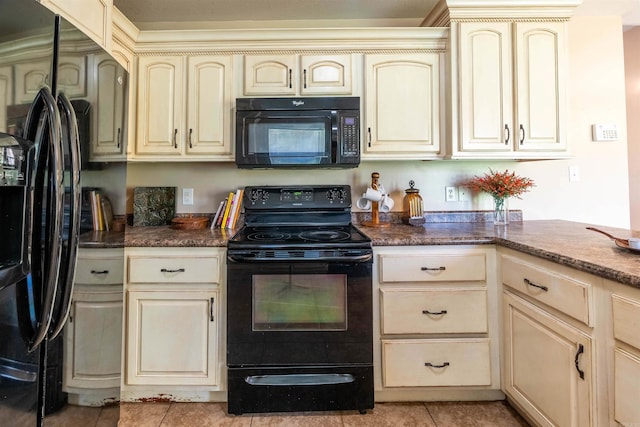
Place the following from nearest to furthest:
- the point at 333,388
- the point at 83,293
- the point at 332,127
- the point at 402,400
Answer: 1. the point at 83,293
2. the point at 333,388
3. the point at 402,400
4. the point at 332,127

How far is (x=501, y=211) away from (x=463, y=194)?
0.27 m

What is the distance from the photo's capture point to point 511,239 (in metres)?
1.58

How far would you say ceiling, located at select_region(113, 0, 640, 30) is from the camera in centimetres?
214

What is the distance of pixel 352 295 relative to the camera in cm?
161

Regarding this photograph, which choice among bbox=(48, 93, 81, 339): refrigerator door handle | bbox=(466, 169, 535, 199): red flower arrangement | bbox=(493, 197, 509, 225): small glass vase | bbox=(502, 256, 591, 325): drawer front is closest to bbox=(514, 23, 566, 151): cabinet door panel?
bbox=(466, 169, 535, 199): red flower arrangement

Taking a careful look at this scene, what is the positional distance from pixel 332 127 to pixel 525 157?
120cm

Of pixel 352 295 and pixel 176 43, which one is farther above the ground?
pixel 176 43

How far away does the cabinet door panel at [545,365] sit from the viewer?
115 cm

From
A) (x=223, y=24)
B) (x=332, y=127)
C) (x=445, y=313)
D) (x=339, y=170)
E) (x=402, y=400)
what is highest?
(x=223, y=24)

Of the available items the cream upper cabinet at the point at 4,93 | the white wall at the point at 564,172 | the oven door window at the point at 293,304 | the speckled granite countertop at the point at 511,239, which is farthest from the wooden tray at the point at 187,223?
the cream upper cabinet at the point at 4,93

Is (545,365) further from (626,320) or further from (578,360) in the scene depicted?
(626,320)

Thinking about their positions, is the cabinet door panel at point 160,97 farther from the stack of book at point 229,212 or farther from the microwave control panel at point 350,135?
the microwave control panel at point 350,135

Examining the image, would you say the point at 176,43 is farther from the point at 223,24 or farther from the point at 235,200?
the point at 235,200

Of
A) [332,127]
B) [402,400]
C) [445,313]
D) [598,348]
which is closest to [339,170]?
[332,127]
